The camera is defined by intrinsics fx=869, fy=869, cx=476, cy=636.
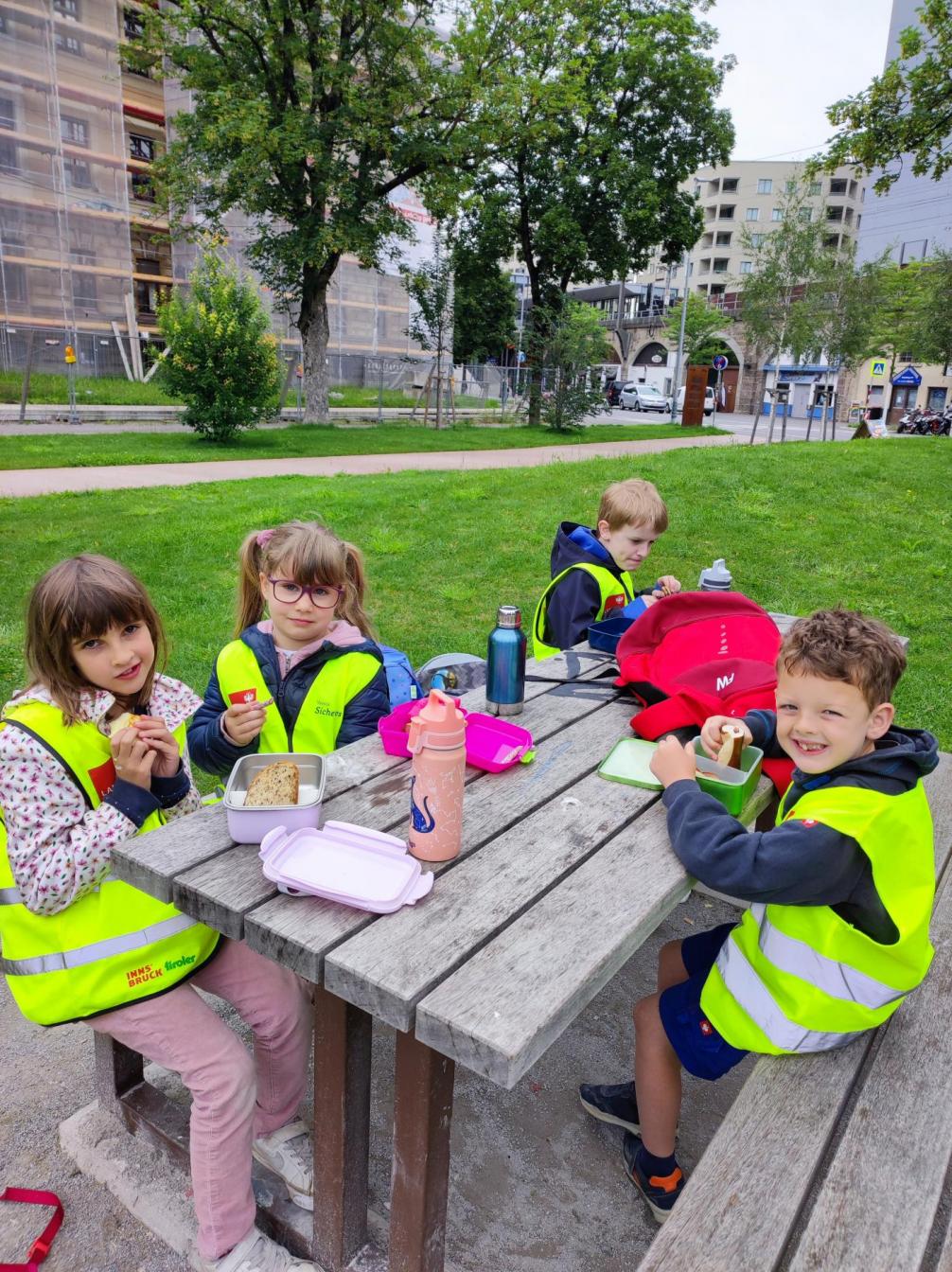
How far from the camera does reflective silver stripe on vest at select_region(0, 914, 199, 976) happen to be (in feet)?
5.56

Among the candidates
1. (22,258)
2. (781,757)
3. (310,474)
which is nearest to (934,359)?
(310,474)

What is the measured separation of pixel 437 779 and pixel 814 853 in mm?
688

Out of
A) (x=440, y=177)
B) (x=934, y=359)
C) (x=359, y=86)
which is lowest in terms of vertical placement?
(x=934, y=359)

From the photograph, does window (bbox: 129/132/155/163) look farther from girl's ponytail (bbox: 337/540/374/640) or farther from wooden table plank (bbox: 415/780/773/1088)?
wooden table plank (bbox: 415/780/773/1088)

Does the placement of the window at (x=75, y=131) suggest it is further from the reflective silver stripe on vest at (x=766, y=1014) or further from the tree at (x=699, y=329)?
the tree at (x=699, y=329)

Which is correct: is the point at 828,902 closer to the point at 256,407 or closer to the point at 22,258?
the point at 256,407

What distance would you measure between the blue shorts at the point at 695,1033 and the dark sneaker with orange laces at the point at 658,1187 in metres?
0.36

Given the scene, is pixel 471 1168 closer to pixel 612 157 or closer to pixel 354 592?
pixel 354 592

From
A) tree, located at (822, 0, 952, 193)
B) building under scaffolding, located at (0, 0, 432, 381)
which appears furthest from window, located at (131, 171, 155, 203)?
tree, located at (822, 0, 952, 193)

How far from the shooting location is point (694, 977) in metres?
1.98

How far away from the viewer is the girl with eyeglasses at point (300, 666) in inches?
94.8

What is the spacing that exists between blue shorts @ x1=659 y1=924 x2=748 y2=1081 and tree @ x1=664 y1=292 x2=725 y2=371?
178 feet

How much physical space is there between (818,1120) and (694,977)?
470 mm

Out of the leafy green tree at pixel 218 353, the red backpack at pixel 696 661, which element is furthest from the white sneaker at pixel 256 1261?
the leafy green tree at pixel 218 353
